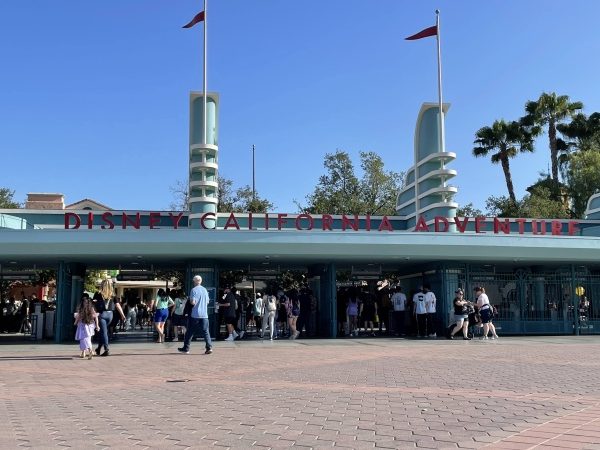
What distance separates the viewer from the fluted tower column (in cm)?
2133

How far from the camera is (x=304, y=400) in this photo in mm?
8023

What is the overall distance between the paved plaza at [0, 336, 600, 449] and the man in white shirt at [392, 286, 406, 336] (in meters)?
7.05

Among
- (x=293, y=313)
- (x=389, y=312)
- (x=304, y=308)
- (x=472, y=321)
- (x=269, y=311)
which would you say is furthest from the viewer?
Answer: (x=389, y=312)

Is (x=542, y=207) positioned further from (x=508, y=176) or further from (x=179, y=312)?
(x=179, y=312)

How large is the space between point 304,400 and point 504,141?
39082 mm

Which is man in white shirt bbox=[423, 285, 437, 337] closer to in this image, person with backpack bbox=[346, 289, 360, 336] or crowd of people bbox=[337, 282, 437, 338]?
crowd of people bbox=[337, 282, 437, 338]

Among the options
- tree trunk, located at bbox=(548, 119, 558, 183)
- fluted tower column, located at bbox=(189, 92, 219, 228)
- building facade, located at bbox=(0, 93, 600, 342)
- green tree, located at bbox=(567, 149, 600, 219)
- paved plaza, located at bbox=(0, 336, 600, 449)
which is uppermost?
tree trunk, located at bbox=(548, 119, 558, 183)

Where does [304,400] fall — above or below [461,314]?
below

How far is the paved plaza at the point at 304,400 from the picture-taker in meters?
5.97

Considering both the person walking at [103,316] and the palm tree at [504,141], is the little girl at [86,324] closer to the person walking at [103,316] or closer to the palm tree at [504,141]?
the person walking at [103,316]

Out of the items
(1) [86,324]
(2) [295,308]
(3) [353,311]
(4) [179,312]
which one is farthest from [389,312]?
(1) [86,324]

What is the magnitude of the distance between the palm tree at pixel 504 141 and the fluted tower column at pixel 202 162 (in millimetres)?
26655

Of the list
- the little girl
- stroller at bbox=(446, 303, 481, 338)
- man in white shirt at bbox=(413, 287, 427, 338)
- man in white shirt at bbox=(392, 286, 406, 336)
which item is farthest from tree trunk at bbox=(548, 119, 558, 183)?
the little girl

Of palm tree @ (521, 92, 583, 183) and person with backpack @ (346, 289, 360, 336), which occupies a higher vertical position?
palm tree @ (521, 92, 583, 183)
